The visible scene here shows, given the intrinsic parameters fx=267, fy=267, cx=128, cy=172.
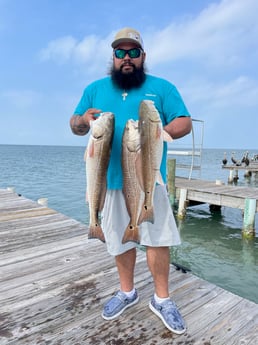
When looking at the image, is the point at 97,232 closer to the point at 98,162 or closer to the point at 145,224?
the point at 145,224

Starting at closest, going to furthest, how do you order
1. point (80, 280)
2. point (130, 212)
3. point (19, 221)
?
point (130, 212) → point (80, 280) → point (19, 221)

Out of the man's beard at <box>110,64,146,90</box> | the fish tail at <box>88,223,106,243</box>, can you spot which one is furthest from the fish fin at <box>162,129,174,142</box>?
the fish tail at <box>88,223,106,243</box>

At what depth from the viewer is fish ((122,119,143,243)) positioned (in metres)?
2.09

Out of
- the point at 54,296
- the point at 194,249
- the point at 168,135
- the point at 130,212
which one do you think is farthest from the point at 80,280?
the point at 194,249

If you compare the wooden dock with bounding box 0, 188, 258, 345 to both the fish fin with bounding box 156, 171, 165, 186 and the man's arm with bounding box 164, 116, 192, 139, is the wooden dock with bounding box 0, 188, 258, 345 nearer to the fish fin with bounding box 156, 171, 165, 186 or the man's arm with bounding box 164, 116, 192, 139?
the fish fin with bounding box 156, 171, 165, 186

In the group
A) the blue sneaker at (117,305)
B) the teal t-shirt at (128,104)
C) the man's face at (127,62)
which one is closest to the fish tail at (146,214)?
the teal t-shirt at (128,104)

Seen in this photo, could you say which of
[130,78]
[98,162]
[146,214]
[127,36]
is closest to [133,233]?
[146,214]

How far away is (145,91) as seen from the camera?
7.55 feet

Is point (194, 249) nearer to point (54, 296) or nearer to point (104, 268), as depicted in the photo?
point (104, 268)

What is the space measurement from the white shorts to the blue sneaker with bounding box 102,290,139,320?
1.74ft

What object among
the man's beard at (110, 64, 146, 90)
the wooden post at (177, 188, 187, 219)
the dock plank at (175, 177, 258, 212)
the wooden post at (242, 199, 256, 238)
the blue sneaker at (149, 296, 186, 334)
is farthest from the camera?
the wooden post at (177, 188, 187, 219)

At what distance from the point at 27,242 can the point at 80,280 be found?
1744 millimetres

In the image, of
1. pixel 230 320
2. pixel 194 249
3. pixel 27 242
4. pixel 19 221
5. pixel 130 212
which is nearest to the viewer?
pixel 130 212

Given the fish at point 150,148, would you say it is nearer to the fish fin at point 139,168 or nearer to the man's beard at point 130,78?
the fish fin at point 139,168
